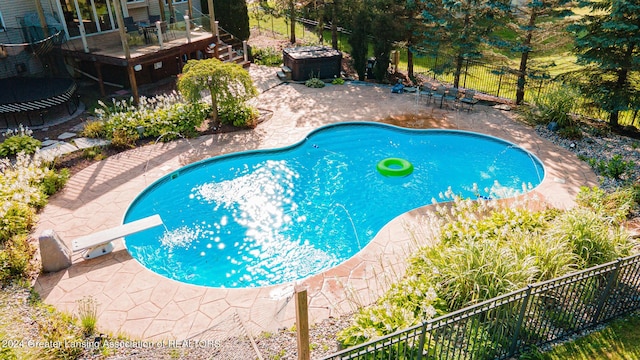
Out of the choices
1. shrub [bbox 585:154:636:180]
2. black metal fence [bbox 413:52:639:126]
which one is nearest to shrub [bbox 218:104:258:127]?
black metal fence [bbox 413:52:639:126]

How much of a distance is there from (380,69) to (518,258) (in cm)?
1299

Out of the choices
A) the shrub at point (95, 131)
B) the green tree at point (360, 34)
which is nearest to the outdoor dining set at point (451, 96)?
the green tree at point (360, 34)

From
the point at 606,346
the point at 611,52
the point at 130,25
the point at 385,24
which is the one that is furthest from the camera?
the point at 385,24

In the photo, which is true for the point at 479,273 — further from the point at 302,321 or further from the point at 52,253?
the point at 52,253

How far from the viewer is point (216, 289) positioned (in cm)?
827

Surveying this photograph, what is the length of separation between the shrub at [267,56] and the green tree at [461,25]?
7.22m

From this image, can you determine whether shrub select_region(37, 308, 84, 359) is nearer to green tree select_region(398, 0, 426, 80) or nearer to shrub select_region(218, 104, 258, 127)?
shrub select_region(218, 104, 258, 127)

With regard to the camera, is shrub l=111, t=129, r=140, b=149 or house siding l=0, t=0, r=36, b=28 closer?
shrub l=111, t=129, r=140, b=149

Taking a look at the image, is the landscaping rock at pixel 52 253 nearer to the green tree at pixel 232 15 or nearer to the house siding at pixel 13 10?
the house siding at pixel 13 10

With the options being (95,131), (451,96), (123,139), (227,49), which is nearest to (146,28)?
(227,49)

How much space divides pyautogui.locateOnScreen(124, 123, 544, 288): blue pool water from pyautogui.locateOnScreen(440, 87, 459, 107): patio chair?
2.47 meters

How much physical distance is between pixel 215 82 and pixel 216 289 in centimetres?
749

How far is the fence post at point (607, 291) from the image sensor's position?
6.78 m

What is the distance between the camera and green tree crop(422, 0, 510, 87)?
16156 mm
